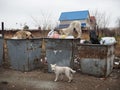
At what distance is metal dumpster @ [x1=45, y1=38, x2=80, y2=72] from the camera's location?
6.14 metres

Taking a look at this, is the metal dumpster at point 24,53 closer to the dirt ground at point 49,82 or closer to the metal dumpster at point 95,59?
the dirt ground at point 49,82

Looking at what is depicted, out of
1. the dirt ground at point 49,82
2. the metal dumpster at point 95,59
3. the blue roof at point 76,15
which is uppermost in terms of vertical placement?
the blue roof at point 76,15

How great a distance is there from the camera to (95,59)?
19.2 ft

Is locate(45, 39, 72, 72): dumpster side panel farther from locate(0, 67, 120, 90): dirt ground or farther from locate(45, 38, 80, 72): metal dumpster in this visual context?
locate(0, 67, 120, 90): dirt ground

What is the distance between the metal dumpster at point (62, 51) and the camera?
20.1 ft

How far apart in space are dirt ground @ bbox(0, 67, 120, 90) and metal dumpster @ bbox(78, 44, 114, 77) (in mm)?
192

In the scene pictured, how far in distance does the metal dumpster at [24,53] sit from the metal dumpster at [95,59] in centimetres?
168

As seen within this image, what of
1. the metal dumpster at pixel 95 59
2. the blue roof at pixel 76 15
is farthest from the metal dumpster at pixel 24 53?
the blue roof at pixel 76 15

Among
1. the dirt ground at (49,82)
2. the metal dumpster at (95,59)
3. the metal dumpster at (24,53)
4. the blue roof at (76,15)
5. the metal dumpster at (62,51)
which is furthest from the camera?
the blue roof at (76,15)

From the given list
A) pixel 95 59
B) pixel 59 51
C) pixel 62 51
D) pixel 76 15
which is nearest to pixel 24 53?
pixel 59 51

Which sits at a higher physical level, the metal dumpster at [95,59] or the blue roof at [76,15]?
the blue roof at [76,15]

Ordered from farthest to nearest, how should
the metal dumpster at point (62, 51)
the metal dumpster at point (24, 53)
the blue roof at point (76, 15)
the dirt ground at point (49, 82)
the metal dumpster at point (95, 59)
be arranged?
the blue roof at point (76, 15) < the metal dumpster at point (24, 53) < the metal dumpster at point (62, 51) < the metal dumpster at point (95, 59) < the dirt ground at point (49, 82)

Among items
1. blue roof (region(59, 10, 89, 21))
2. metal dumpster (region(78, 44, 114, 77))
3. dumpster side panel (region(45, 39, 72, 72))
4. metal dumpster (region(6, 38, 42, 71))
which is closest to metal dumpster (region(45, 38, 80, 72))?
dumpster side panel (region(45, 39, 72, 72))

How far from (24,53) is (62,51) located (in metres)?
1.34
